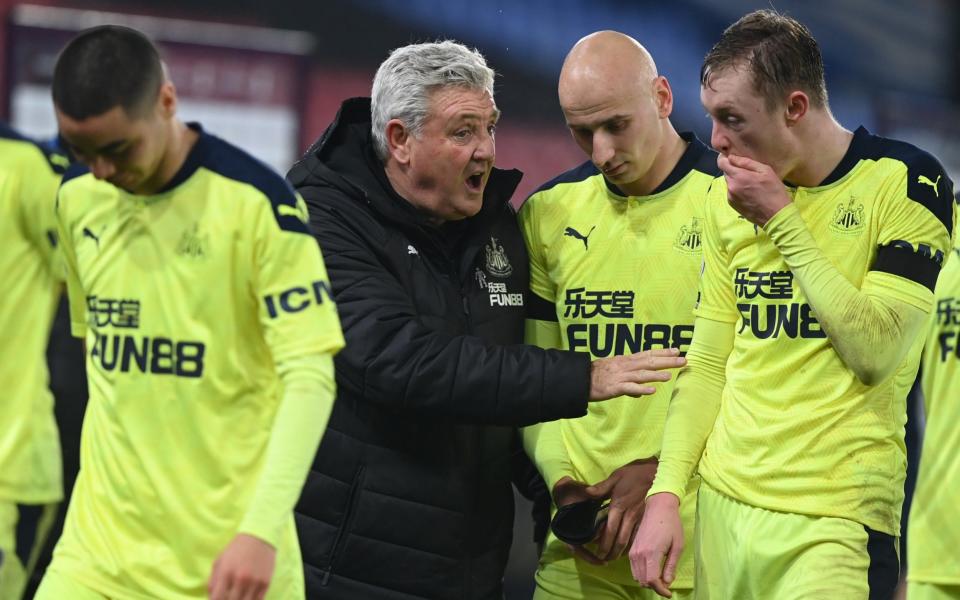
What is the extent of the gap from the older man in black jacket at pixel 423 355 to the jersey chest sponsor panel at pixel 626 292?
153mm

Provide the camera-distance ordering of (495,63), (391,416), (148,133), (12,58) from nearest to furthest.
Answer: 1. (148,133)
2. (391,416)
3. (12,58)
4. (495,63)

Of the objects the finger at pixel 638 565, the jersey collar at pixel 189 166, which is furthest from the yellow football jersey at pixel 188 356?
the finger at pixel 638 565

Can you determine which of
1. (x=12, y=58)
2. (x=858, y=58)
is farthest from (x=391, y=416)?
(x=858, y=58)

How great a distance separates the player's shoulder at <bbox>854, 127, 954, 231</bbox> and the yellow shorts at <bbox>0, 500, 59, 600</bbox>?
2001 millimetres

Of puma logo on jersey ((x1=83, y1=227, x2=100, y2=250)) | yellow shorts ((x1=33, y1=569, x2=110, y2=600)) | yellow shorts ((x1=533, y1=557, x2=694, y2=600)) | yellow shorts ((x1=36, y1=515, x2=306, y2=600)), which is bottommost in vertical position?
yellow shorts ((x1=533, y1=557, x2=694, y2=600))

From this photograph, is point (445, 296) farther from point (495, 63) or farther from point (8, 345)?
point (495, 63)

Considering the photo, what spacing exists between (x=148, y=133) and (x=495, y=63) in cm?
386

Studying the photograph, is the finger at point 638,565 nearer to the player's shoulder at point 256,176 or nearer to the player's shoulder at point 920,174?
the player's shoulder at point 920,174

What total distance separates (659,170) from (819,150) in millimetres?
704

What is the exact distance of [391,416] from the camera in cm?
374

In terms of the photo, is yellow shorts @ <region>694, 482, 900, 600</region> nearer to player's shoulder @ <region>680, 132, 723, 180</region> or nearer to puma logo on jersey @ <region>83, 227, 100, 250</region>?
player's shoulder @ <region>680, 132, 723, 180</region>

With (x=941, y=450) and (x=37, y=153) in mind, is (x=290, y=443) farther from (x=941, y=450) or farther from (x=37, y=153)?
(x=941, y=450)

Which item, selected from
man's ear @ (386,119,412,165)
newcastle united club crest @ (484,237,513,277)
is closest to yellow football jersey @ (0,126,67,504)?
man's ear @ (386,119,412,165)

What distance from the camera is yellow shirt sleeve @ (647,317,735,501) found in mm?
3508
